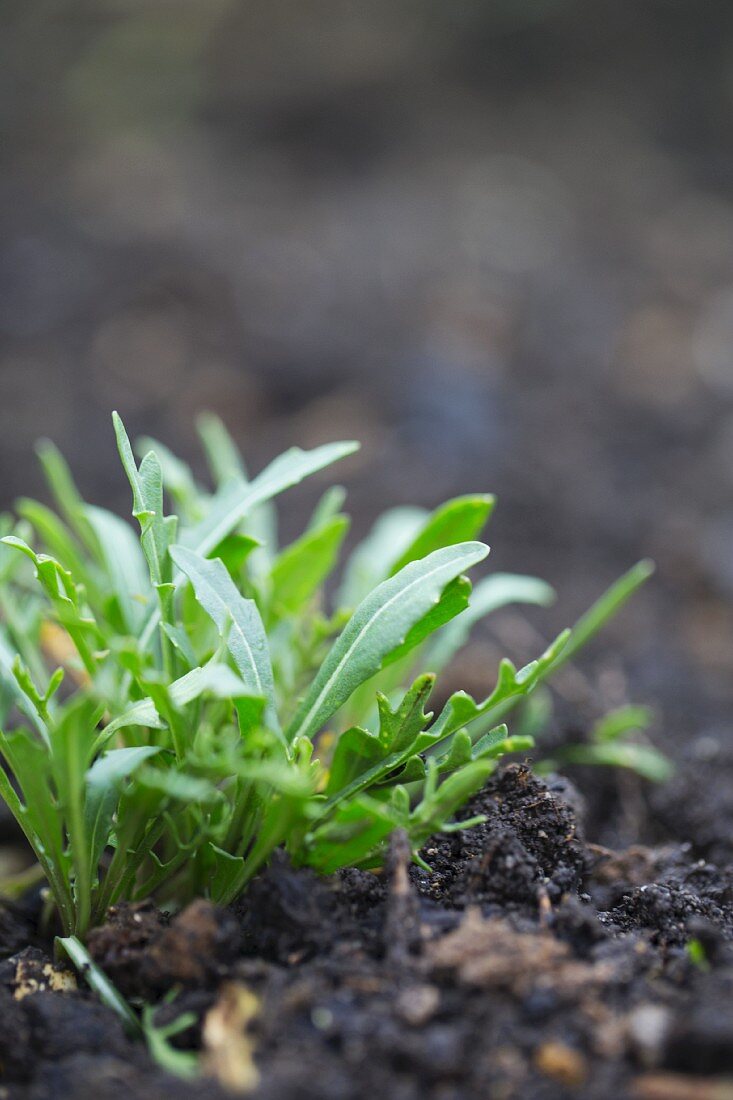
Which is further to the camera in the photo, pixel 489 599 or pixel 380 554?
pixel 380 554

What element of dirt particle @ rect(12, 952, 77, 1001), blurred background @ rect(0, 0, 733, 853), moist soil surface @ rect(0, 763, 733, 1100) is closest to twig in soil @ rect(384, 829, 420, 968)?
moist soil surface @ rect(0, 763, 733, 1100)

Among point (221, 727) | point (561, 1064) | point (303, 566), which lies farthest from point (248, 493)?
point (561, 1064)

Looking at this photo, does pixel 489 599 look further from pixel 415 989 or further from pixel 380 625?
pixel 415 989

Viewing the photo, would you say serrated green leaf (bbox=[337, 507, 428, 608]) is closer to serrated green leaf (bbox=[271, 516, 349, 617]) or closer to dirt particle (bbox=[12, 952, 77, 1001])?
serrated green leaf (bbox=[271, 516, 349, 617])

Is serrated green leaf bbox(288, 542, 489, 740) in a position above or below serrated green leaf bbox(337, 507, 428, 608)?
above

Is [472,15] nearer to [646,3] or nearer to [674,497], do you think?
[646,3]

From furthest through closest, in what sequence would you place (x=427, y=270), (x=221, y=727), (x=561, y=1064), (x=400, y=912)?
1. (x=427, y=270)
2. (x=221, y=727)
3. (x=400, y=912)
4. (x=561, y=1064)

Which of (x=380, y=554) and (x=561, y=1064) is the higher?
(x=380, y=554)
